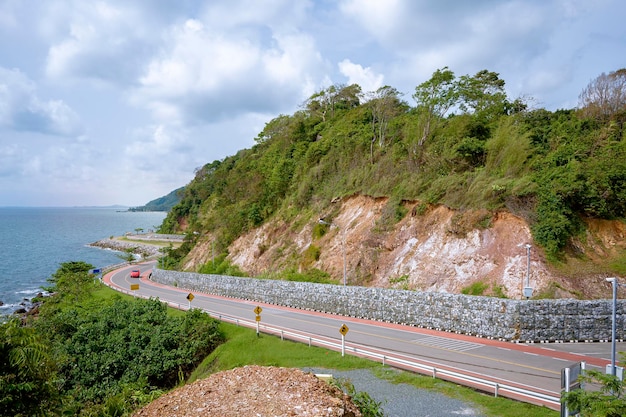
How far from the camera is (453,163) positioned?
3516 centimetres

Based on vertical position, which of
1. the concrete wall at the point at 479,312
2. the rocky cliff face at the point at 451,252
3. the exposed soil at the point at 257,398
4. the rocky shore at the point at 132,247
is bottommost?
the rocky shore at the point at 132,247

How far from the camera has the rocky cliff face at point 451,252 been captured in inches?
975

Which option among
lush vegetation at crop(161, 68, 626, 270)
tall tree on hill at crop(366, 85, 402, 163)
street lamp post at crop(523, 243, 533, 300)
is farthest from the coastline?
street lamp post at crop(523, 243, 533, 300)

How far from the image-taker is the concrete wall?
2120 cm

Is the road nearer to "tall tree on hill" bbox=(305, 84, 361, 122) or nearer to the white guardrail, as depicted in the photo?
the white guardrail

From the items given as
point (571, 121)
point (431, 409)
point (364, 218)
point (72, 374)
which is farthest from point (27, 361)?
point (571, 121)

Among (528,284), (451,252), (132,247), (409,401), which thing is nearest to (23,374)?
(409,401)

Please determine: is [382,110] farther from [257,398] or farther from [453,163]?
[257,398]

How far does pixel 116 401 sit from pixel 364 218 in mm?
28883

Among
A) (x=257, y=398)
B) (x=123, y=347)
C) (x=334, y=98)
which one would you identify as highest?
(x=334, y=98)

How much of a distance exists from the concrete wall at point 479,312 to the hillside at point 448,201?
2.37 metres

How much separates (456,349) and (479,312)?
3201 millimetres

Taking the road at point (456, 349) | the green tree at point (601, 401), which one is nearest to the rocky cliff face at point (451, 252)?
the road at point (456, 349)

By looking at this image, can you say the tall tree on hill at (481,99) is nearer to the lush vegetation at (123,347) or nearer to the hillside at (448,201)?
the hillside at (448,201)
